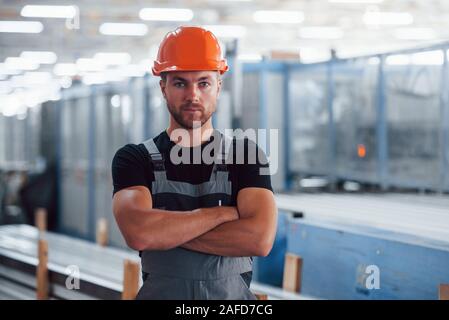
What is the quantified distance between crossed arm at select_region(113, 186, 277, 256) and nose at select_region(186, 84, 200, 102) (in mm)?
293

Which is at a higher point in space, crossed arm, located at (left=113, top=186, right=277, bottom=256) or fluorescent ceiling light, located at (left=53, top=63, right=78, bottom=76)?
fluorescent ceiling light, located at (left=53, top=63, right=78, bottom=76)

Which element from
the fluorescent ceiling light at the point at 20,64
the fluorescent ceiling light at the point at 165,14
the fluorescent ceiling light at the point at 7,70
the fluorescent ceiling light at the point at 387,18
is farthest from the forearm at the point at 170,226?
the fluorescent ceiling light at the point at 7,70

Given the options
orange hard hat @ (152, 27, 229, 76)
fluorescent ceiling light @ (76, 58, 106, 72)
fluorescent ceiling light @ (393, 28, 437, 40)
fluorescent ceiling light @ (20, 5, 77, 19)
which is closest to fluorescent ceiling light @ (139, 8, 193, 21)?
fluorescent ceiling light @ (20, 5, 77, 19)

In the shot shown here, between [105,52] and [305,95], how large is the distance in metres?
11.0

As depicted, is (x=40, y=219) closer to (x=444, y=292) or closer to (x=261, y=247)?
(x=444, y=292)

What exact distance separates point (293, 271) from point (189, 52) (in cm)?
232

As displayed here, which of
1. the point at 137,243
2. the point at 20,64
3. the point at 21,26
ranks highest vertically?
the point at 21,26

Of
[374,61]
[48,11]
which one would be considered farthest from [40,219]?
[374,61]

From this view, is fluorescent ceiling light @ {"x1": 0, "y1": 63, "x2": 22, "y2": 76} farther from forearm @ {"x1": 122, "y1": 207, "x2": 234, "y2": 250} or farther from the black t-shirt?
forearm @ {"x1": 122, "y1": 207, "x2": 234, "y2": 250}

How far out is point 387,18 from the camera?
45.0 ft

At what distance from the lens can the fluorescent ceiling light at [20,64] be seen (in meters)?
17.1

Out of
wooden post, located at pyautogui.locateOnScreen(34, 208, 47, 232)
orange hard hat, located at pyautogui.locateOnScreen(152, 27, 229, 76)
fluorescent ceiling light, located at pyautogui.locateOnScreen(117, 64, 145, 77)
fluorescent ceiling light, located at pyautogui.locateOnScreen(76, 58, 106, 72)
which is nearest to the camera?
orange hard hat, located at pyautogui.locateOnScreen(152, 27, 229, 76)

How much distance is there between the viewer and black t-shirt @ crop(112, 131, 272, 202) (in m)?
2.10

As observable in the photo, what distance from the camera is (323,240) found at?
4.52 metres
